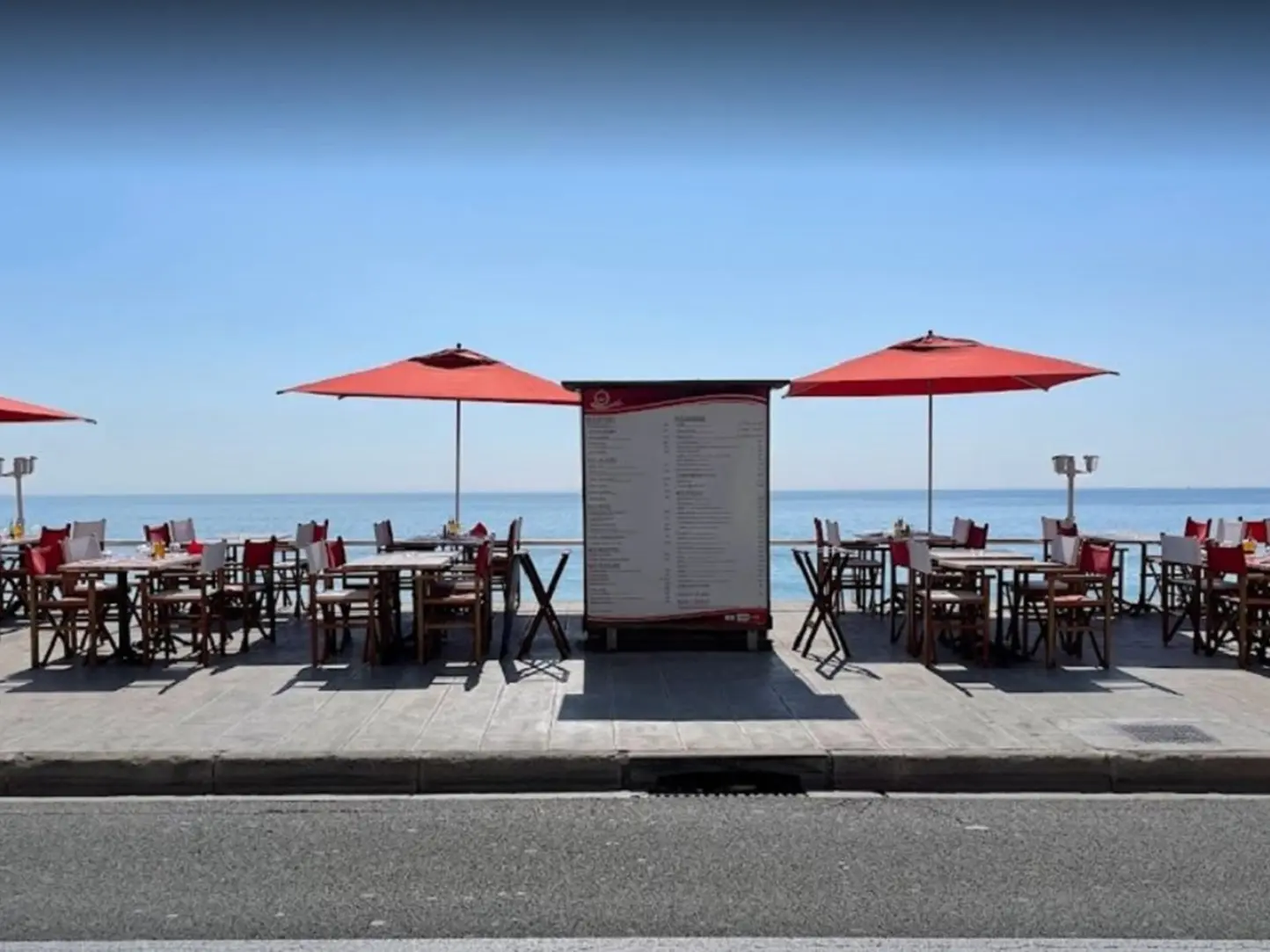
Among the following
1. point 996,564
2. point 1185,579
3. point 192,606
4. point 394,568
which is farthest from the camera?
point 1185,579

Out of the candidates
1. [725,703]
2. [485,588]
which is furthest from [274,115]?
[725,703]

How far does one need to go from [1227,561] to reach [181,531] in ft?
33.6

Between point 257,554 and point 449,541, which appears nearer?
point 257,554

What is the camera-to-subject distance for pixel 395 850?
15.0 feet

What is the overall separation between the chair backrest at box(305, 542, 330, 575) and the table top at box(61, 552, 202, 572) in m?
1.12

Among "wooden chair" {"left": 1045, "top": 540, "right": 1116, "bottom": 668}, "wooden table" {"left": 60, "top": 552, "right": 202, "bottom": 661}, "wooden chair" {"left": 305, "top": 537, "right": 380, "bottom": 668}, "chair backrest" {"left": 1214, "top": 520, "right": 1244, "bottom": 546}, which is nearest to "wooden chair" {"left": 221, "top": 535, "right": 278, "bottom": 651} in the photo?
"wooden table" {"left": 60, "top": 552, "right": 202, "bottom": 661}

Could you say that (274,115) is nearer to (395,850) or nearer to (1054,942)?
(395,850)

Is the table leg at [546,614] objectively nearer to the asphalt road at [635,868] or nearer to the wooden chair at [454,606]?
the wooden chair at [454,606]

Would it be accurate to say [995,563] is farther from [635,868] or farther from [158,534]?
[158,534]

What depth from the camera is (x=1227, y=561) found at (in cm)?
852

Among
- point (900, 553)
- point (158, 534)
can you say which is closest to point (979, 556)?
point (900, 553)

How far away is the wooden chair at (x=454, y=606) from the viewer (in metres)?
8.48

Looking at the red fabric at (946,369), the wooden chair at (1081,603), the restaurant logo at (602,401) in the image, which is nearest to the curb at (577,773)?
the wooden chair at (1081,603)

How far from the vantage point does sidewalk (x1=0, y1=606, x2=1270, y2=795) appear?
18.6 ft
